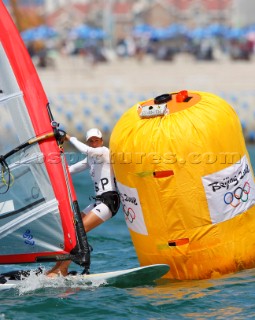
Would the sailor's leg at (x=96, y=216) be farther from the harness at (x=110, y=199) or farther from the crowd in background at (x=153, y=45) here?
the crowd in background at (x=153, y=45)

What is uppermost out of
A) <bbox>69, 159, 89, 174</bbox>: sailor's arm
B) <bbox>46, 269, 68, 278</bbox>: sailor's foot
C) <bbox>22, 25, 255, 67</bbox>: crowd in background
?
<bbox>69, 159, 89, 174</bbox>: sailor's arm

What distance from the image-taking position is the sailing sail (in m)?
7.26

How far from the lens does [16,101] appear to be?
7281 mm

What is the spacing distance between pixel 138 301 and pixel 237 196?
4.19 feet

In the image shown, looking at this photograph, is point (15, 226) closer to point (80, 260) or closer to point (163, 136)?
point (80, 260)

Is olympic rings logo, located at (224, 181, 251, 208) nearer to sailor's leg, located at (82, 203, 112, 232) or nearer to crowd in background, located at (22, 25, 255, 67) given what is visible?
sailor's leg, located at (82, 203, 112, 232)

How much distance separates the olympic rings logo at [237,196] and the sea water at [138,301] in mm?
631

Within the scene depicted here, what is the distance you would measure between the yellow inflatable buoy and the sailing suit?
0.21 meters

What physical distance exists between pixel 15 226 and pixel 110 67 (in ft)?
82.7

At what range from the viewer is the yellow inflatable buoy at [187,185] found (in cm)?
712

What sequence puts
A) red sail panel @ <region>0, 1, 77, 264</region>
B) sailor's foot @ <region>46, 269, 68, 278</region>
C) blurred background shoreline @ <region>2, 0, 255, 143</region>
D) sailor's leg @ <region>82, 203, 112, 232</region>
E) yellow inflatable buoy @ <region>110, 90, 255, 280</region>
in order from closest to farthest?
yellow inflatable buoy @ <region>110, 90, 255, 280</region> < red sail panel @ <region>0, 1, 77, 264</region> < sailor's foot @ <region>46, 269, 68, 278</region> < sailor's leg @ <region>82, 203, 112, 232</region> < blurred background shoreline @ <region>2, 0, 255, 143</region>

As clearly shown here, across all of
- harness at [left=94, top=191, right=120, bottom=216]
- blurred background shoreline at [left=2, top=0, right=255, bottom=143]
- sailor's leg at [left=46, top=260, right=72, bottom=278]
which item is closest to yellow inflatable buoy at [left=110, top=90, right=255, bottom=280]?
harness at [left=94, top=191, right=120, bottom=216]

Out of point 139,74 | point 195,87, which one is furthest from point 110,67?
point 195,87

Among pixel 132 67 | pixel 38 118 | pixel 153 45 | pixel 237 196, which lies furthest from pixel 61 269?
pixel 153 45
